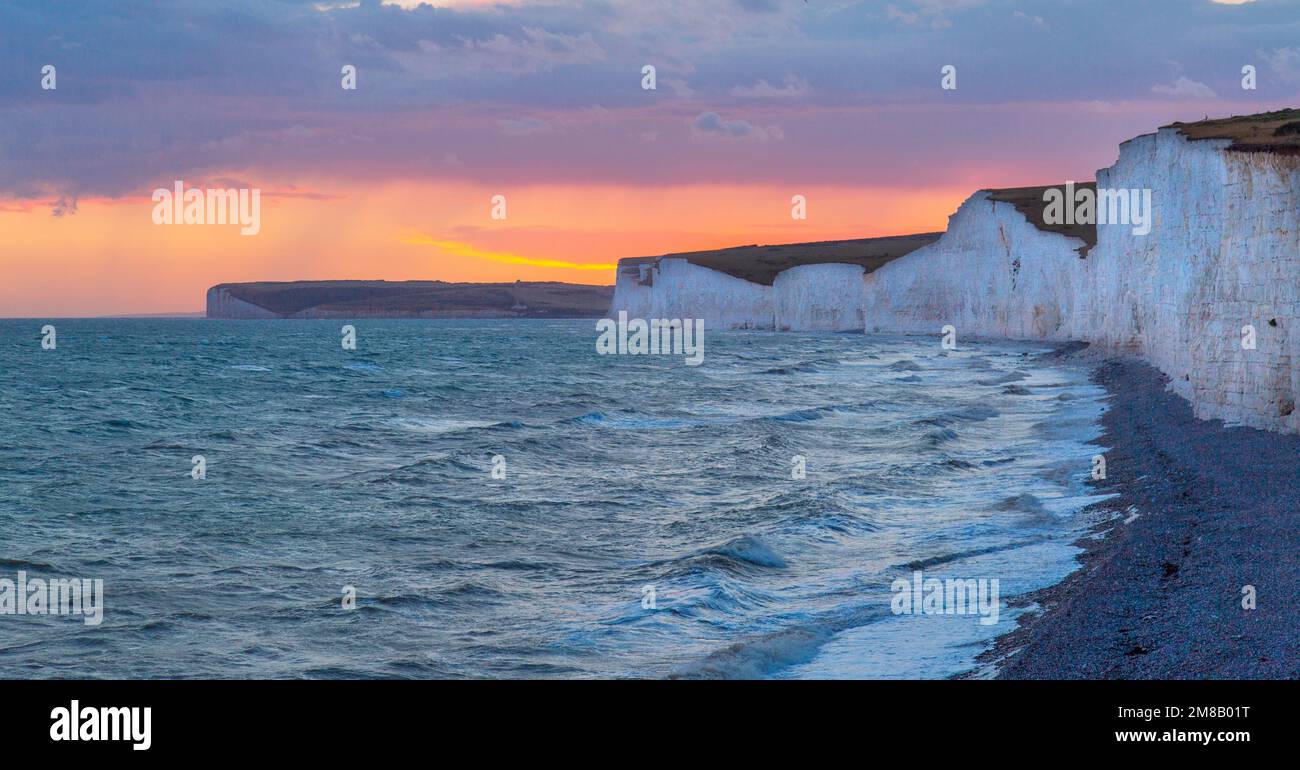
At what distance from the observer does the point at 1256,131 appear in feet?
70.5

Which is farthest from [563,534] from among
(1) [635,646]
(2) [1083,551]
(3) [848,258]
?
(3) [848,258]

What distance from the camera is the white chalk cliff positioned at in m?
16.5

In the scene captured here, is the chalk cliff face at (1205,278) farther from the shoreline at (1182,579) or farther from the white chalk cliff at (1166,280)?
the shoreline at (1182,579)

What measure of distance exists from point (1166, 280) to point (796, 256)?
377 feet

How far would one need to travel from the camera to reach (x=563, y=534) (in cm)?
1486

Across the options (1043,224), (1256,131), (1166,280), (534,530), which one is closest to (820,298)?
(1043,224)

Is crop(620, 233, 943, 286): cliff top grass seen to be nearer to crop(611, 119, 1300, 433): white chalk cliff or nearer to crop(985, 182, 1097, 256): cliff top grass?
crop(611, 119, 1300, 433): white chalk cliff

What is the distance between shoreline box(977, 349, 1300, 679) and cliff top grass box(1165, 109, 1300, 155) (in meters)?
4.48

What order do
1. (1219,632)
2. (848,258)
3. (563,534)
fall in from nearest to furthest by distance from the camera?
1. (1219,632)
2. (563,534)
3. (848,258)

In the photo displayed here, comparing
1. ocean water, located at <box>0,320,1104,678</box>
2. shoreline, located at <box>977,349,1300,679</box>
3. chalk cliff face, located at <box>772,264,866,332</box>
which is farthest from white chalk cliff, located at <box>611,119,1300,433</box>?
chalk cliff face, located at <box>772,264,866,332</box>

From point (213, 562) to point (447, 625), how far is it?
13.1 ft
